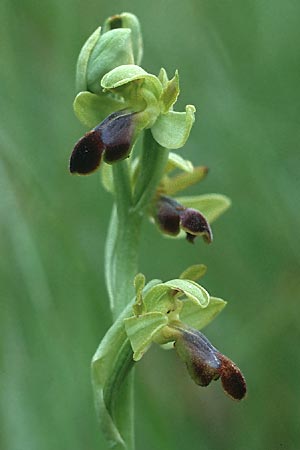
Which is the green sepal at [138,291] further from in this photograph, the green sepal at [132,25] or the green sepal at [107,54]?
the green sepal at [132,25]

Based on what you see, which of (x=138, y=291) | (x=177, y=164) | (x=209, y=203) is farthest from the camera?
(x=209, y=203)

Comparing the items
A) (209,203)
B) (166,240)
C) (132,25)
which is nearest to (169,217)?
(209,203)

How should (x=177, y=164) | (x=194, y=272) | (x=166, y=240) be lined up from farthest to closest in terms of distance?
(x=166, y=240), (x=177, y=164), (x=194, y=272)

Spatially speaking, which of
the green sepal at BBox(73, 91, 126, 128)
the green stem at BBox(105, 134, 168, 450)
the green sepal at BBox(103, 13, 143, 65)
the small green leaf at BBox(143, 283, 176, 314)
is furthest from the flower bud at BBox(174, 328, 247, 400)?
the green sepal at BBox(103, 13, 143, 65)

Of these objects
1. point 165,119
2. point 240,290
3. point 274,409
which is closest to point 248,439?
point 274,409

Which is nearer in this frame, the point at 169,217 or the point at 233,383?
the point at 233,383

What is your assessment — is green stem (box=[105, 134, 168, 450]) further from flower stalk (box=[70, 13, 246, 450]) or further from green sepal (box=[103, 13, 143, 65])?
green sepal (box=[103, 13, 143, 65])

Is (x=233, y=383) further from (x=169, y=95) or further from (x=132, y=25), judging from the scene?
(x=132, y=25)
